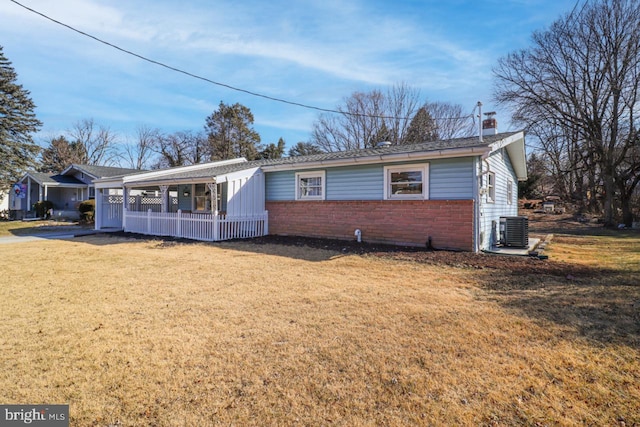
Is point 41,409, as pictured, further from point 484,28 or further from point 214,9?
point 484,28

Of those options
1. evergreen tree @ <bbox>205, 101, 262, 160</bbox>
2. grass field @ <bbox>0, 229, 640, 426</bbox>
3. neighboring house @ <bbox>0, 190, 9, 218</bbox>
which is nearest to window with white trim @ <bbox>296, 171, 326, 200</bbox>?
grass field @ <bbox>0, 229, 640, 426</bbox>

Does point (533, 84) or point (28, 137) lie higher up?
point (533, 84)

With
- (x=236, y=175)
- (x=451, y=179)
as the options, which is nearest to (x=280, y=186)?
(x=236, y=175)

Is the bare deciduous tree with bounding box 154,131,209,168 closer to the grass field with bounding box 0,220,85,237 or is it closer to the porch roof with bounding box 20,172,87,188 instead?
the porch roof with bounding box 20,172,87,188

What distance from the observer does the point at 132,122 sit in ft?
135

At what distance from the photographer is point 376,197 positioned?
10172 millimetres

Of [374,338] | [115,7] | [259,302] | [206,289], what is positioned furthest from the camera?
[115,7]

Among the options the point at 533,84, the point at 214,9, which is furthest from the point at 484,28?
the point at 533,84

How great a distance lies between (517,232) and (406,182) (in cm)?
364

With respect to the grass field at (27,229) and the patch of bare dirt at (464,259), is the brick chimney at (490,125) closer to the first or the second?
the patch of bare dirt at (464,259)

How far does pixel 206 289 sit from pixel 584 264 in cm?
827

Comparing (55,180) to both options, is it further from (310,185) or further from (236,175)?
(310,185)

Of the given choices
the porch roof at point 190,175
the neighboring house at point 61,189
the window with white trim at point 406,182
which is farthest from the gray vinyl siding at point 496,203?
the neighboring house at point 61,189

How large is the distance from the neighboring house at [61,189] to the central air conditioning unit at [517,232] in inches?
1049
